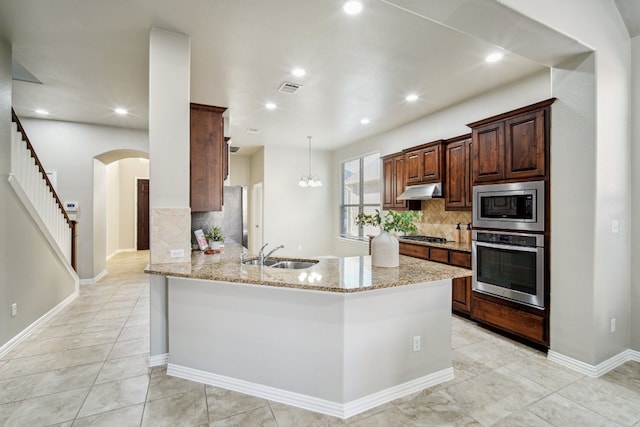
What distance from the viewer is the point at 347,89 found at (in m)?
3.89

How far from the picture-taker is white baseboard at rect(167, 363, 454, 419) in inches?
80.0

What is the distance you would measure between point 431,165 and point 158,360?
400cm

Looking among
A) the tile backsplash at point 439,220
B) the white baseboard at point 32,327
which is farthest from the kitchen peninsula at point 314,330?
the tile backsplash at point 439,220

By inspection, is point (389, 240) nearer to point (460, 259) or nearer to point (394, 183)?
point (460, 259)

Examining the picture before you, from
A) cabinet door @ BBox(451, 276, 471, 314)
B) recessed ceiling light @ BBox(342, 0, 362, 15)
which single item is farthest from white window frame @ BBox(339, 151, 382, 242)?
recessed ceiling light @ BBox(342, 0, 362, 15)

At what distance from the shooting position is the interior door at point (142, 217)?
9.77 meters

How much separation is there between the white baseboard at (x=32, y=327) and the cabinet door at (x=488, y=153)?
497 cm

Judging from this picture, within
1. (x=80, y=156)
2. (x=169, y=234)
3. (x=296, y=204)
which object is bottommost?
(x=169, y=234)

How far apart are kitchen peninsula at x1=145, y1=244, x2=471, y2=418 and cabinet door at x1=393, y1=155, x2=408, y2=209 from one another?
9.19 feet

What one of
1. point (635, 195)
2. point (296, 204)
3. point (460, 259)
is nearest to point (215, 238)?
point (460, 259)

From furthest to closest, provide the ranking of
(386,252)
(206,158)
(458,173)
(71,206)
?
(71,206) < (458,173) < (206,158) < (386,252)

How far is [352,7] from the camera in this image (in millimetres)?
2277

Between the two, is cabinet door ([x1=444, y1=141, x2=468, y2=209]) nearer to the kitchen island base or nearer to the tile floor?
the tile floor

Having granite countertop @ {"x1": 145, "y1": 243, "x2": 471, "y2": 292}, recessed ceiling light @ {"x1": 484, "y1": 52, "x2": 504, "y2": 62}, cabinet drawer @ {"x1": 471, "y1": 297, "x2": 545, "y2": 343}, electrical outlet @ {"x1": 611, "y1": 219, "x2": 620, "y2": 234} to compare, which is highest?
recessed ceiling light @ {"x1": 484, "y1": 52, "x2": 504, "y2": 62}
